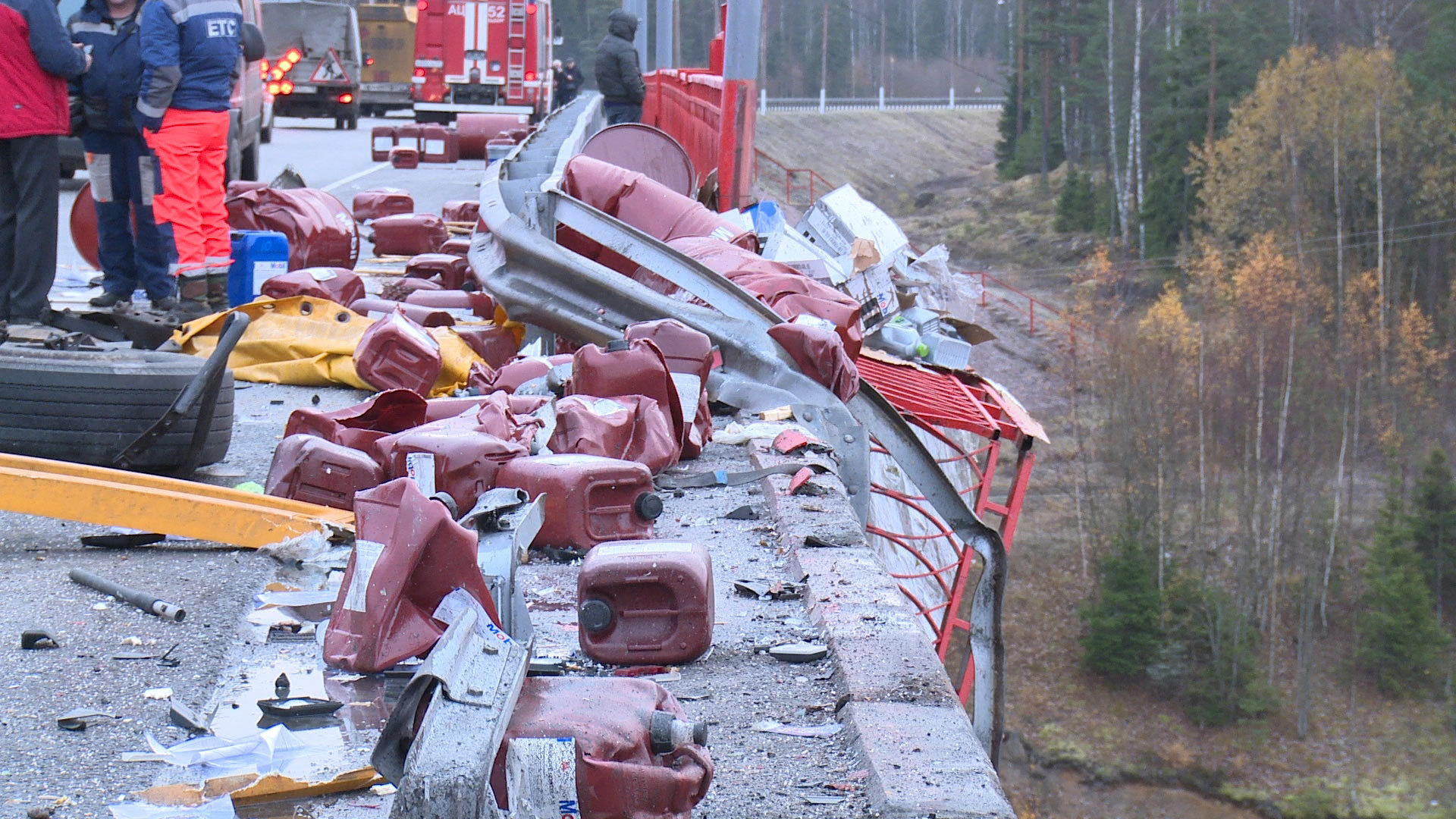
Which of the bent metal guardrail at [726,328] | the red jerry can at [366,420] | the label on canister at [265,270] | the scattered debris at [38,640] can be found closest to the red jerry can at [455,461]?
the red jerry can at [366,420]

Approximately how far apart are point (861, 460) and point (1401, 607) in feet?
109

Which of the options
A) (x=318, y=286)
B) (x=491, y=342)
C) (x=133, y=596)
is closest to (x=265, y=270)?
(x=318, y=286)

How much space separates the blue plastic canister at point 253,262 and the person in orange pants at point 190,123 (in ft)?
1.06

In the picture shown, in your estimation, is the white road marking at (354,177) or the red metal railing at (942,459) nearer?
the red metal railing at (942,459)

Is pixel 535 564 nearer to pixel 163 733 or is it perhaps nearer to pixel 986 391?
pixel 163 733

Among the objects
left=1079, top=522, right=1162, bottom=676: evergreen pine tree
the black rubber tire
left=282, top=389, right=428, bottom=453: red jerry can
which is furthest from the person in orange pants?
left=1079, top=522, right=1162, bottom=676: evergreen pine tree

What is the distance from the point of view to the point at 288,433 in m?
4.13

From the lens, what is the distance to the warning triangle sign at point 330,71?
28.2 m

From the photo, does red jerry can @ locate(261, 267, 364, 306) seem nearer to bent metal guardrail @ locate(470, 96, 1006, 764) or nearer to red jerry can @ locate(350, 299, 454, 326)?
red jerry can @ locate(350, 299, 454, 326)

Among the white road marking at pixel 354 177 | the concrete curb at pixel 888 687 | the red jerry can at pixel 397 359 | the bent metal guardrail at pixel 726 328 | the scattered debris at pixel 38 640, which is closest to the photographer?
the concrete curb at pixel 888 687

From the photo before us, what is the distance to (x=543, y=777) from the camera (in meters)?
2.00

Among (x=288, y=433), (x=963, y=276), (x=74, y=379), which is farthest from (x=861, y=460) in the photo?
(x=963, y=276)

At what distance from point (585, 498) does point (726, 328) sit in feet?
5.33

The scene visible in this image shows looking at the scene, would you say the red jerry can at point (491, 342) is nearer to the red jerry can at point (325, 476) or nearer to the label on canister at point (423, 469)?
the red jerry can at point (325, 476)
